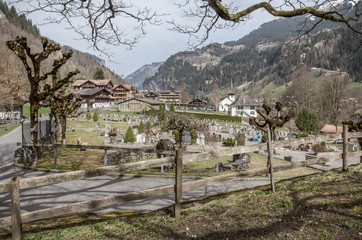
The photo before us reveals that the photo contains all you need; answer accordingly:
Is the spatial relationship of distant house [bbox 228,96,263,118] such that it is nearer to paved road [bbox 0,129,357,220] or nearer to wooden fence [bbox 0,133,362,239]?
paved road [bbox 0,129,357,220]

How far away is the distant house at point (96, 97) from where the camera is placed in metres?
107

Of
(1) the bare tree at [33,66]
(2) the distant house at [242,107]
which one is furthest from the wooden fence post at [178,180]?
(2) the distant house at [242,107]

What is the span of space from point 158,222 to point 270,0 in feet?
20.2

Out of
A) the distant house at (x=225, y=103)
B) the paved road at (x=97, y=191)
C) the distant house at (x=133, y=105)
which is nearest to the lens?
the paved road at (x=97, y=191)

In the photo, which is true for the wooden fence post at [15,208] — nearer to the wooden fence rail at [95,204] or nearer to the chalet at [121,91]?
the wooden fence rail at [95,204]

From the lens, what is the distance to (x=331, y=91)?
163 ft

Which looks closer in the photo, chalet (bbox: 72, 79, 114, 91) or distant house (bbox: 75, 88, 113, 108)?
distant house (bbox: 75, 88, 113, 108)

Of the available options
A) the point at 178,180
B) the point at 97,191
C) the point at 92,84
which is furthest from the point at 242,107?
the point at 178,180

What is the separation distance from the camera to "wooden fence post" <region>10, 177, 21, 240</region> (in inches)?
171

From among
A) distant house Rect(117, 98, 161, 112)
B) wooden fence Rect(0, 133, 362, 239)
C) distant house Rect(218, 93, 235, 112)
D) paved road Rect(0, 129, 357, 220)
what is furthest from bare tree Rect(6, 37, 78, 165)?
distant house Rect(218, 93, 235, 112)

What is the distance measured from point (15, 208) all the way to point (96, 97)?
Answer: 367 feet

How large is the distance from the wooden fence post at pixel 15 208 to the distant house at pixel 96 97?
103074mm

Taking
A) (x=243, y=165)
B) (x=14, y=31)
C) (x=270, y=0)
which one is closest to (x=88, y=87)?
(x=14, y=31)

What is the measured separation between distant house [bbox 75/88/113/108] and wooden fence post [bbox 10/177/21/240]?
103m
